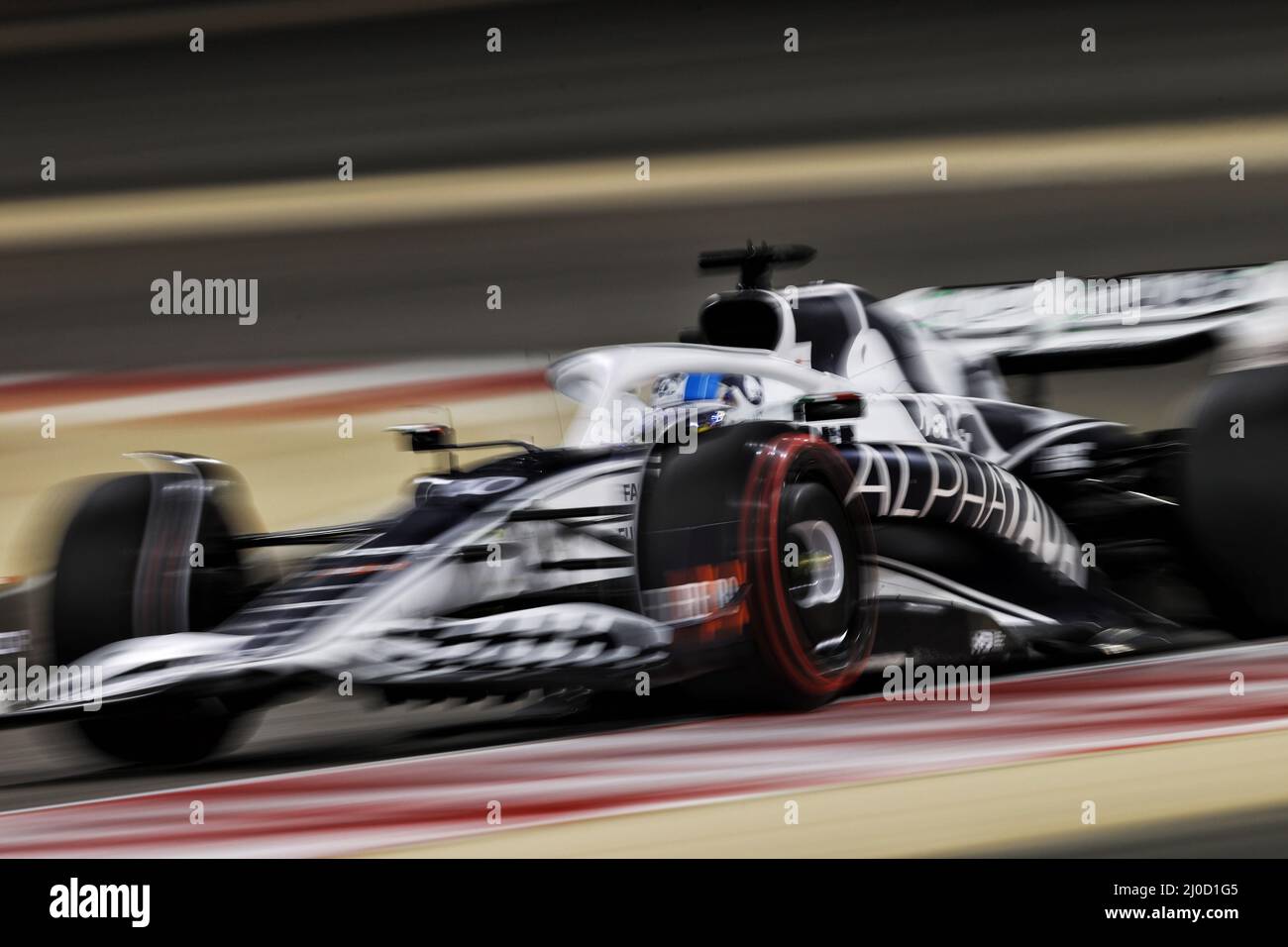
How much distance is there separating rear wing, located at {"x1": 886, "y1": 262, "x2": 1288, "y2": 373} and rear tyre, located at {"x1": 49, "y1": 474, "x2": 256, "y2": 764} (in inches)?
94.4

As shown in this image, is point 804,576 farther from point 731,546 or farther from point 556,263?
point 556,263

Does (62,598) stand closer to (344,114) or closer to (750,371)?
(750,371)

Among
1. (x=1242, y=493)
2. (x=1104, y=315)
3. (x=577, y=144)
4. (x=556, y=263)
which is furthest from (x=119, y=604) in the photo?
(x=577, y=144)

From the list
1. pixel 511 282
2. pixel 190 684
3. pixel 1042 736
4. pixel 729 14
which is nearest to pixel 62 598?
pixel 190 684

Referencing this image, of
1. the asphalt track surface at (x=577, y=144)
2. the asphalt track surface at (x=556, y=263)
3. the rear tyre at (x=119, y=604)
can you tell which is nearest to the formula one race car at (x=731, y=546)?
the rear tyre at (x=119, y=604)

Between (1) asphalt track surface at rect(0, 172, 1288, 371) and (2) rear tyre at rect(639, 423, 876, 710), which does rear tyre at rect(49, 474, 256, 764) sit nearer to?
(2) rear tyre at rect(639, 423, 876, 710)

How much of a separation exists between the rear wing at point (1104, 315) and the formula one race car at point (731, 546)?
0.02 meters

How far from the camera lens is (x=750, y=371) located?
357cm

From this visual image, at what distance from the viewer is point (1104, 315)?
471cm

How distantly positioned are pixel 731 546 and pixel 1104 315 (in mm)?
2412

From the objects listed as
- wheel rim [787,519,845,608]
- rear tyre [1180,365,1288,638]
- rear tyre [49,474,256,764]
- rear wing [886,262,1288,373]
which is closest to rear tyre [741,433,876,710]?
wheel rim [787,519,845,608]

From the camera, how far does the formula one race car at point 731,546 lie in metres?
2.64

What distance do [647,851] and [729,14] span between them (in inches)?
246

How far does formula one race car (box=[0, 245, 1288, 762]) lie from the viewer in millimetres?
2639
